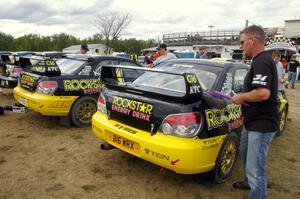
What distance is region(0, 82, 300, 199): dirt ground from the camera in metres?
3.06

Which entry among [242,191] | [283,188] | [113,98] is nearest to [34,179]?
[113,98]

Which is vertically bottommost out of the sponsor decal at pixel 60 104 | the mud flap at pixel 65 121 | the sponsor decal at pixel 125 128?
the mud flap at pixel 65 121

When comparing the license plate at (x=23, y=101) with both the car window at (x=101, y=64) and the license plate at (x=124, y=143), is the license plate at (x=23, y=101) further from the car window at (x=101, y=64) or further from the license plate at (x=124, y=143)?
→ the license plate at (x=124, y=143)

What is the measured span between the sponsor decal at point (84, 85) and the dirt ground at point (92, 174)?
2.80 feet

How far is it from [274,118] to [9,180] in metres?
2.99

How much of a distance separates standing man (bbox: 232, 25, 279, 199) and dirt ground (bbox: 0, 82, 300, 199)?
0.69 m

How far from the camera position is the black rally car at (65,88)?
4.83 meters

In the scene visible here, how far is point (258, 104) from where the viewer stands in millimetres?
2479

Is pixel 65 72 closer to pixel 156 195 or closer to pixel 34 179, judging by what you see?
pixel 34 179

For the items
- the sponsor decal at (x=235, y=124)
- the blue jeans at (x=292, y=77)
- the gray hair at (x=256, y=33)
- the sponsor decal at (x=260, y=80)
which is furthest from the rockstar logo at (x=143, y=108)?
the blue jeans at (x=292, y=77)

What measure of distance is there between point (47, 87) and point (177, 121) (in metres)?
2.95

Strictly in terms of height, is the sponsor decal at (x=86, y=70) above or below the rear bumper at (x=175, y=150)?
above

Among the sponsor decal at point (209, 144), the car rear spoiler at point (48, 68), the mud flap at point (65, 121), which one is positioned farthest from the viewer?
the mud flap at point (65, 121)

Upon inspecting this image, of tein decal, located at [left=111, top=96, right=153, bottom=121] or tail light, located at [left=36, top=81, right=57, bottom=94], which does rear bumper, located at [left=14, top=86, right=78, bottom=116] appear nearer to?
tail light, located at [left=36, top=81, right=57, bottom=94]
